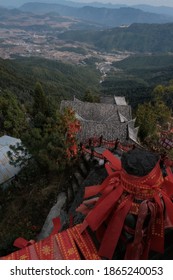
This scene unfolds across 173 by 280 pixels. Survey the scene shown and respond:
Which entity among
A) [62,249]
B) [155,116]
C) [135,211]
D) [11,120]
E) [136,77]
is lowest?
[136,77]

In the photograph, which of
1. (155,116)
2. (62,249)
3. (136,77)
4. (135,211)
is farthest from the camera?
(136,77)

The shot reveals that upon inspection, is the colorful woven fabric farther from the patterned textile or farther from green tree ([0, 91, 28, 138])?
green tree ([0, 91, 28, 138])

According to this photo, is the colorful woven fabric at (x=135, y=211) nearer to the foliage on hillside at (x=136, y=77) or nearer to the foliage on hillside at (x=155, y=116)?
the foliage on hillside at (x=155, y=116)

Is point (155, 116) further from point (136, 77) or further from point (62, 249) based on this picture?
point (136, 77)

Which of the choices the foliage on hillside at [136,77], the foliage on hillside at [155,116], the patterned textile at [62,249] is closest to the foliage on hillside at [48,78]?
the foliage on hillside at [136,77]

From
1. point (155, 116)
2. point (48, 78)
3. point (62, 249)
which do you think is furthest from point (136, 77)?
point (62, 249)

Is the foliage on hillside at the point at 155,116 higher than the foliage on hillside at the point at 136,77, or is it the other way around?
the foliage on hillside at the point at 155,116

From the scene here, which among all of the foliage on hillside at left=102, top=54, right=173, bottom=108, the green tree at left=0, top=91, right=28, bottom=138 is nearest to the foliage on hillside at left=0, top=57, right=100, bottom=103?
the foliage on hillside at left=102, top=54, right=173, bottom=108

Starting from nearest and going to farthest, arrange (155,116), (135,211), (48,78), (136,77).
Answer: (135,211) → (155,116) → (48,78) → (136,77)

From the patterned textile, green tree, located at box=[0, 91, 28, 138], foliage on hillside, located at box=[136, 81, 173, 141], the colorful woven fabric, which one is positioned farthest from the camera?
green tree, located at box=[0, 91, 28, 138]
